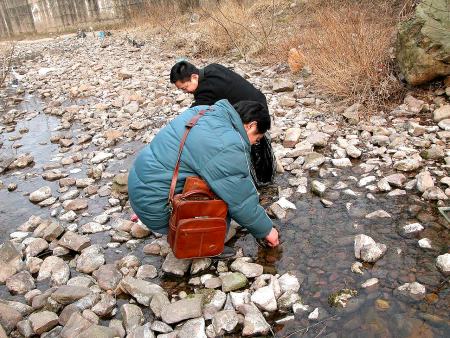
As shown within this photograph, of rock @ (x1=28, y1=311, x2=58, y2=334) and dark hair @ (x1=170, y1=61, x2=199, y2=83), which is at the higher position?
dark hair @ (x1=170, y1=61, x2=199, y2=83)

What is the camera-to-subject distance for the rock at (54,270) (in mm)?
3102

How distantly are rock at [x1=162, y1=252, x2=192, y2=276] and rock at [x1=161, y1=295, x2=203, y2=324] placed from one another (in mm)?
375

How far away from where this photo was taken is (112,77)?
9.62 metres

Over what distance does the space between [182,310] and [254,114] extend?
4.53ft

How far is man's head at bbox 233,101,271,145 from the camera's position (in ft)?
9.17

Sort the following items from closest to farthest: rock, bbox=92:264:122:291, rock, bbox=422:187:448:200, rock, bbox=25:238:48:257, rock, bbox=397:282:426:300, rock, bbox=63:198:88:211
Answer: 1. rock, bbox=397:282:426:300
2. rock, bbox=92:264:122:291
3. rock, bbox=422:187:448:200
4. rock, bbox=25:238:48:257
5. rock, bbox=63:198:88:211

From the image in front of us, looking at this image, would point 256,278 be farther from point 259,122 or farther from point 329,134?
point 329,134

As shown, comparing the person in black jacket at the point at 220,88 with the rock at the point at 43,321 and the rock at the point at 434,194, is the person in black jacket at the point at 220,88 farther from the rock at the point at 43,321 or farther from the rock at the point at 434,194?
the rock at the point at 43,321

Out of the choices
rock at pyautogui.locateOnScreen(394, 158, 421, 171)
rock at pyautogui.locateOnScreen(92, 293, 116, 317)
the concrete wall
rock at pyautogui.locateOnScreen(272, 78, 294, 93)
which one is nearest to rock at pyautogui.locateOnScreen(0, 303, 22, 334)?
rock at pyautogui.locateOnScreen(92, 293, 116, 317)

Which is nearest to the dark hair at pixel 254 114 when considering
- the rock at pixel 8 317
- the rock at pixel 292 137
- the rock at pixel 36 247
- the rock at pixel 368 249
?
the rock at pixel 368 249

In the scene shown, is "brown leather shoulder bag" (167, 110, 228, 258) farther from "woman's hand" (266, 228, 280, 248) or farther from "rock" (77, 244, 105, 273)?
"rock" (77, 244, 105, 273)

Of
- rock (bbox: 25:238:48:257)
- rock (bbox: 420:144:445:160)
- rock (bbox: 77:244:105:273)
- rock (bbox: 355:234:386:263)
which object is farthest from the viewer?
rock (bbox: 420:144:445:160)

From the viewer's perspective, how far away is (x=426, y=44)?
5.01m

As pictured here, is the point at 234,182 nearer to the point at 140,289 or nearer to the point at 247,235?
the point at 247,235
